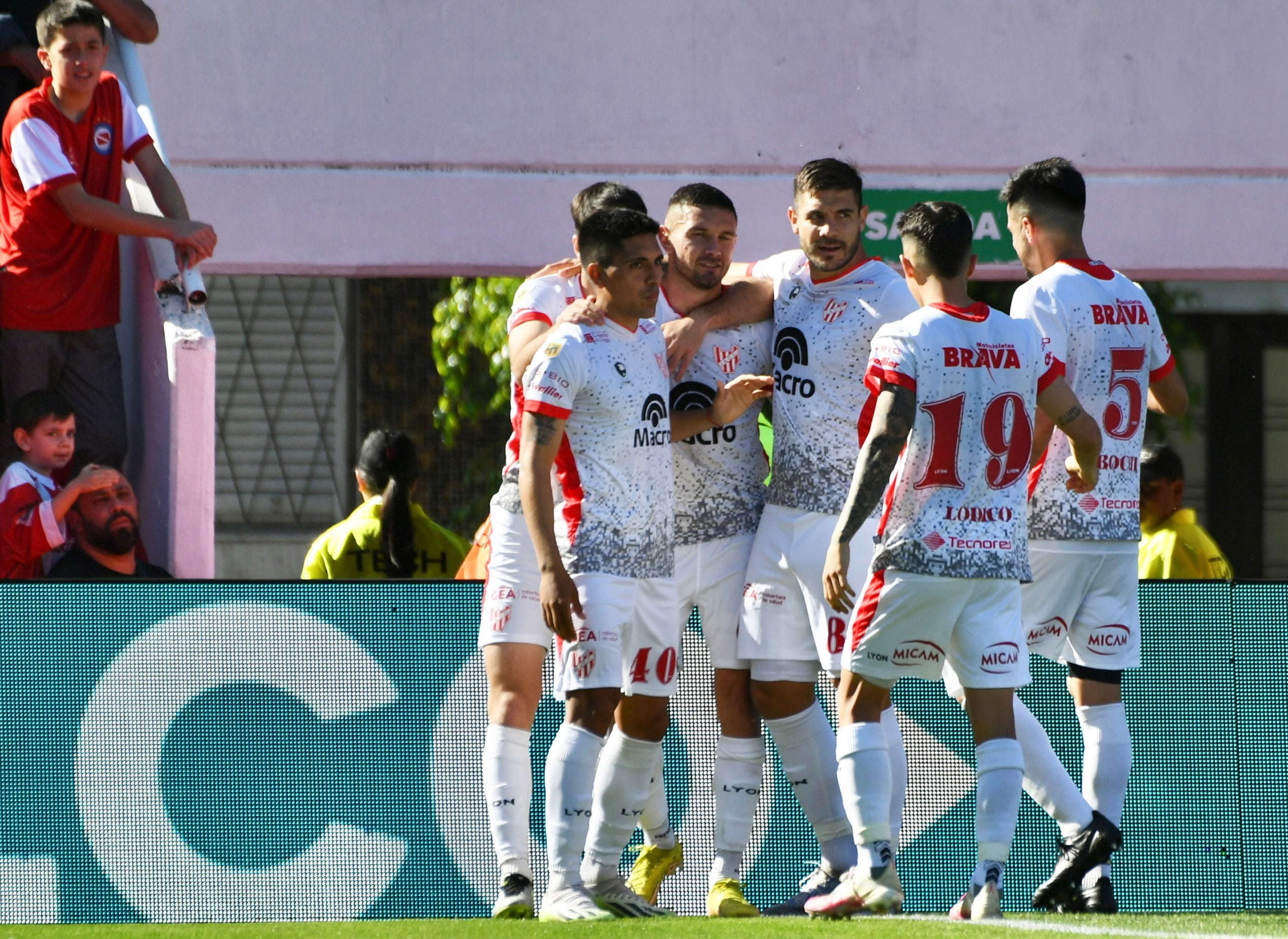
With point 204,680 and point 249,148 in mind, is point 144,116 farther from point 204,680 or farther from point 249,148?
point 204,680

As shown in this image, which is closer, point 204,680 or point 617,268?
point 617,268

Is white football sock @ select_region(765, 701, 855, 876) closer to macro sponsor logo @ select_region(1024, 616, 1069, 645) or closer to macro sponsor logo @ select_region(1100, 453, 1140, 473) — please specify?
macro sponsor logo @ select_region(1024, 616, 1069, 645)

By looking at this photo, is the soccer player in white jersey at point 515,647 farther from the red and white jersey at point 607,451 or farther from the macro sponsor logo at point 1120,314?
the macro sponsor logo at point 1120,314

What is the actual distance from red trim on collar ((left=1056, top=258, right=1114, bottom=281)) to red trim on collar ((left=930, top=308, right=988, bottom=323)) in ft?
2.74

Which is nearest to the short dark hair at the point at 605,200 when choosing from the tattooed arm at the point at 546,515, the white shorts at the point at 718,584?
the tattooed arm at the point at 546,515

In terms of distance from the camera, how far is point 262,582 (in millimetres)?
5816

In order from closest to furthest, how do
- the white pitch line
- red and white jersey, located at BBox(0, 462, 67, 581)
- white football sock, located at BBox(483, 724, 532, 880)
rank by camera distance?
the white pitch line
white football sock, located at BBox(483, 724, 532, 880)
red and white jersey, located at BBox(0, 462, 67, 581)

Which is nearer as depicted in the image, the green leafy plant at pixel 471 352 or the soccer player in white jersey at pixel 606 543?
the soccer player in white jersey at pixel 606 543

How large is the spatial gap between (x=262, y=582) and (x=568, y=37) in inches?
215

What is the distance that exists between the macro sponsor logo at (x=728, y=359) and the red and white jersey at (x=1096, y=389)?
0.85m

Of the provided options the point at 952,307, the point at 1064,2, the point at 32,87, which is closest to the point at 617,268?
the point at 952,307

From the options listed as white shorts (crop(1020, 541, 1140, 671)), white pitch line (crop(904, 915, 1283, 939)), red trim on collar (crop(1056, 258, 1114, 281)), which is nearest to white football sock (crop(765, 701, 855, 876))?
white pitch line (crop(904, 915, 1283, 939))

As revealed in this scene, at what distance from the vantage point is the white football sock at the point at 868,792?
4.93 meters

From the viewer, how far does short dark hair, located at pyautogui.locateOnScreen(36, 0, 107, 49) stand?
7242 mm
